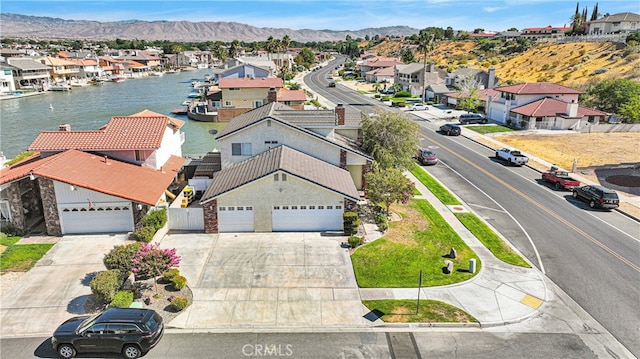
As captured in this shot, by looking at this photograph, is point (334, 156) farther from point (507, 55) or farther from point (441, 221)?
point (507, 55)

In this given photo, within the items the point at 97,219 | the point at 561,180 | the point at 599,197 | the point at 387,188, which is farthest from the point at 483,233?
the point at 97,219

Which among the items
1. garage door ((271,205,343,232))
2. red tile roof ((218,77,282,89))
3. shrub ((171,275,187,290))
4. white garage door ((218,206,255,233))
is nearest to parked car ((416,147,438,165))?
garage door ((271,205,343,232))

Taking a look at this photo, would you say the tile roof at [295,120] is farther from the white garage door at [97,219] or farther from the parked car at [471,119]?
the parked car at [471,119]

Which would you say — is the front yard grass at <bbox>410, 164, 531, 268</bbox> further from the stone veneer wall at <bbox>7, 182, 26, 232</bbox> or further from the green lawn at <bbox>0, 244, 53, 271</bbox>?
the stone veneer wall at <bbox>7, 182, 26, 232</bbox>

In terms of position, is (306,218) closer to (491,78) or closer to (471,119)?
(471,119)

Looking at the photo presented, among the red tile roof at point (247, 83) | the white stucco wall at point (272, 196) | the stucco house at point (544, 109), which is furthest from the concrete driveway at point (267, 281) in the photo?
the red tile roof at point (247, 83)

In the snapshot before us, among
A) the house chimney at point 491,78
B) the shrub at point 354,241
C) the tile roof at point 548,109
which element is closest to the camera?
the shrub at point 354,241
